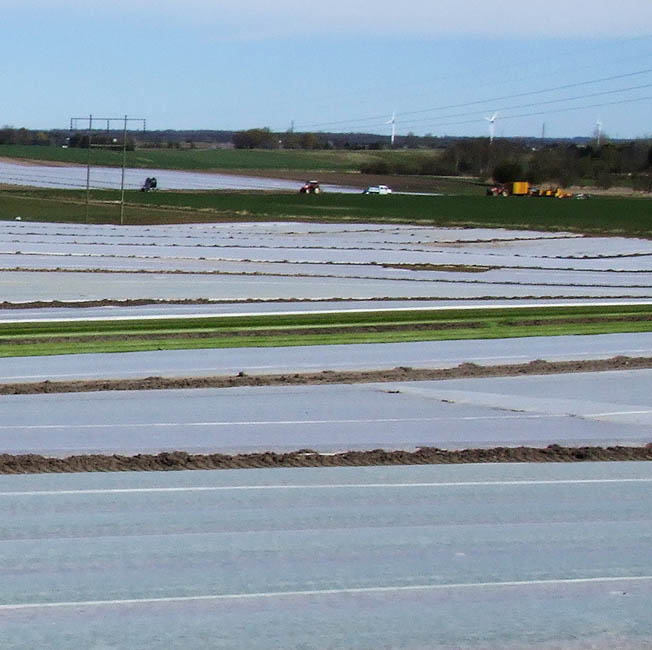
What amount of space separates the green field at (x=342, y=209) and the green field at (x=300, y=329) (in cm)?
4459

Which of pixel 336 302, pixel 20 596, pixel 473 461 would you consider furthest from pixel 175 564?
pixel 336 302

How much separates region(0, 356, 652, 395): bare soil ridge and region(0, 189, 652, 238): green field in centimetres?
5195

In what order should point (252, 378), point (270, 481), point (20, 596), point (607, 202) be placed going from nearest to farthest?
point (20, 596) → point (270, 481) → point (252, 378) → point (607, 202)

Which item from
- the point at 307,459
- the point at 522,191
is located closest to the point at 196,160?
the point at 522,191

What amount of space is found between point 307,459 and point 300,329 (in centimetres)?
1323

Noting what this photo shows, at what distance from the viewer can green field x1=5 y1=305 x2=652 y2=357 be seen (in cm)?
2531

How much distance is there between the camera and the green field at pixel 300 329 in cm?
2531

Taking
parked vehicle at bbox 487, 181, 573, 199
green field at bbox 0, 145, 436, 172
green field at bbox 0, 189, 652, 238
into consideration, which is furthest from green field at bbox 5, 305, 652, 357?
green field at bbox 0, 145, 436, 172

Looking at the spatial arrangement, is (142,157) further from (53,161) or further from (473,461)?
(473,461)

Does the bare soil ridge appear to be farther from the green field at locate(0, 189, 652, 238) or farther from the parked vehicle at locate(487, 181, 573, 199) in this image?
the parked vehicle at locate(487, 181, 573, 199)

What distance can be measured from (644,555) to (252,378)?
10951mm

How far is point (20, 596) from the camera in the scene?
938cm

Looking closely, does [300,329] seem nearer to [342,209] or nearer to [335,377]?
[335,377]

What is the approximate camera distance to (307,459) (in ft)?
47.7
